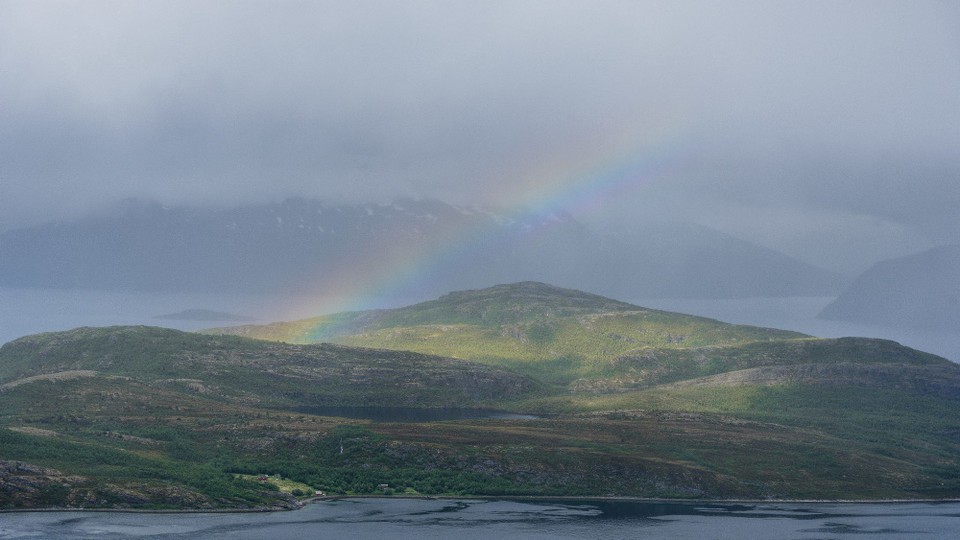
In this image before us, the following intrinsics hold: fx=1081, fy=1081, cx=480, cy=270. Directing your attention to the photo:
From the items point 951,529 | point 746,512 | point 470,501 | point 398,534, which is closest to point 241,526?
point 398,534

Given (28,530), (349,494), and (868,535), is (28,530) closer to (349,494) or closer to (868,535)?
(349,494)

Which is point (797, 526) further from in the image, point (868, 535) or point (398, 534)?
point (398, 534)

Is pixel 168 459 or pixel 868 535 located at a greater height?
pixel 168 459

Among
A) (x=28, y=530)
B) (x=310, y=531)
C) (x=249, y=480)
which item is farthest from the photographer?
(x=249, y=480)

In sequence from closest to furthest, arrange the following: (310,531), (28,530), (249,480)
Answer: (28,530) < (310,531) < (249,480)

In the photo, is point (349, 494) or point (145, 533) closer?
point (145, 533)

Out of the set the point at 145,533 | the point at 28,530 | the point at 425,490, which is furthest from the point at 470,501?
the point at 28,530
